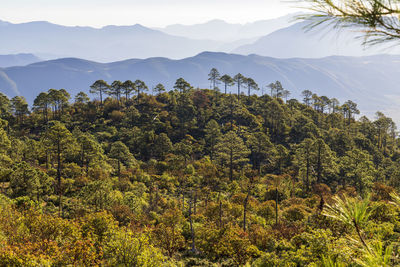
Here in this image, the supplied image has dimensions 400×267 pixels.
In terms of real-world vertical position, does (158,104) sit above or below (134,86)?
below

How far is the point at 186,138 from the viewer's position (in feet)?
214

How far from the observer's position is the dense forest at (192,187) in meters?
Result: 13.0

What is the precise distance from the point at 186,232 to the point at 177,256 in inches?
164

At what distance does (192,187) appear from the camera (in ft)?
146

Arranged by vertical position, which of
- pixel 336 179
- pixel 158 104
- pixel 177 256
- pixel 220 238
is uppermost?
pixel 158 104

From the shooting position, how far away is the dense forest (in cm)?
1301

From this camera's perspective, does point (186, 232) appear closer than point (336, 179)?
Yes

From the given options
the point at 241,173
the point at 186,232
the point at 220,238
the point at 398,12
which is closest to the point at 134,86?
the point at 241,173

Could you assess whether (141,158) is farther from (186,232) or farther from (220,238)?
(220,238)

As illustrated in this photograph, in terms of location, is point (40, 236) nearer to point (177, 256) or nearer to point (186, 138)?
point (177, 256)

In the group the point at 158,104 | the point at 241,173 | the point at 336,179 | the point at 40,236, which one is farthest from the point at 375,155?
the point at 40,236

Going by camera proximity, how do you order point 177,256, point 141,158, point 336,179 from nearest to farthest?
1. point 177,256
2. point 336,179
3. point 141,158

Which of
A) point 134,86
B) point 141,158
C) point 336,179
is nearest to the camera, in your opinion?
point 336,179

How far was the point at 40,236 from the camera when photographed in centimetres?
1551
